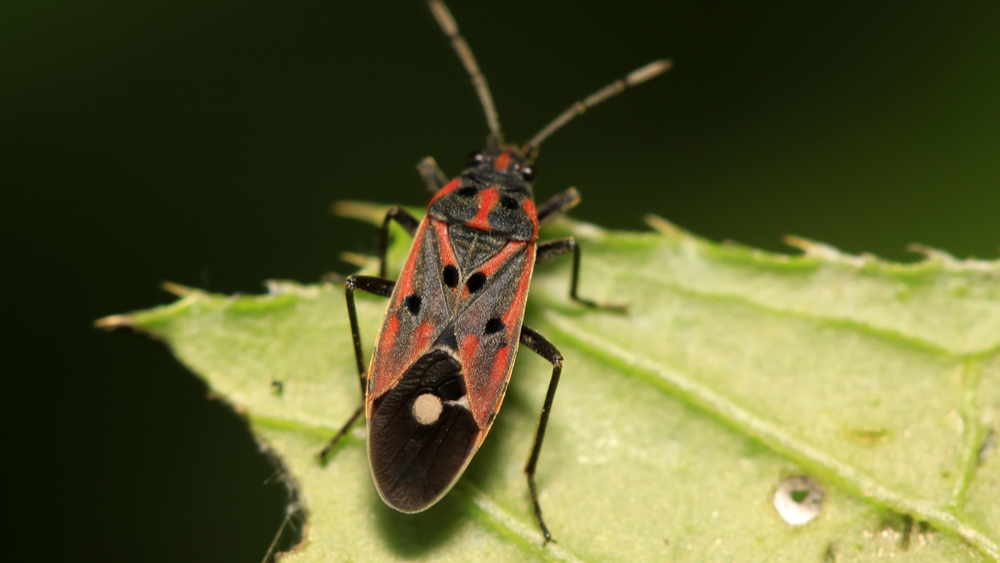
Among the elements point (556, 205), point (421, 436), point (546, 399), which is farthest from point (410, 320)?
point (556, 205)

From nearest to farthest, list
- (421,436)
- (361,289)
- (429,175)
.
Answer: (421,436)
(361,289)
(429,175)

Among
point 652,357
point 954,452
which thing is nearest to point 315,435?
point 652,357

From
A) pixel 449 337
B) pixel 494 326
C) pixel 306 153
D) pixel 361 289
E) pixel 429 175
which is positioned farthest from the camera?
pixel 306 153

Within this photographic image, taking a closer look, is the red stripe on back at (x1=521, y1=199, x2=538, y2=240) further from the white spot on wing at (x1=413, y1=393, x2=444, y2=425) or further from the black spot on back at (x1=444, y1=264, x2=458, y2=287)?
the white spot on wing at (x1=413, y1=393, x2=444, y2=425)

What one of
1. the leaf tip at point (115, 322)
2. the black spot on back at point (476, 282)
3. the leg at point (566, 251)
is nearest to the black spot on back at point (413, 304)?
the black spot on back at point (476, 282)

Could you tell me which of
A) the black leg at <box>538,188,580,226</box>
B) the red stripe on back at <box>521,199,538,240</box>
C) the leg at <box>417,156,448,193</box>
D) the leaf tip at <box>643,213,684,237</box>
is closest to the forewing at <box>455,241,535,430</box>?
the red stripe on back at <box>521,199,538,240</box>

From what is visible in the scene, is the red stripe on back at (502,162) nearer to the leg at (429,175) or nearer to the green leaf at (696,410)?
the leg at (429,175)

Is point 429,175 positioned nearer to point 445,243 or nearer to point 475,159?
point 475,159
